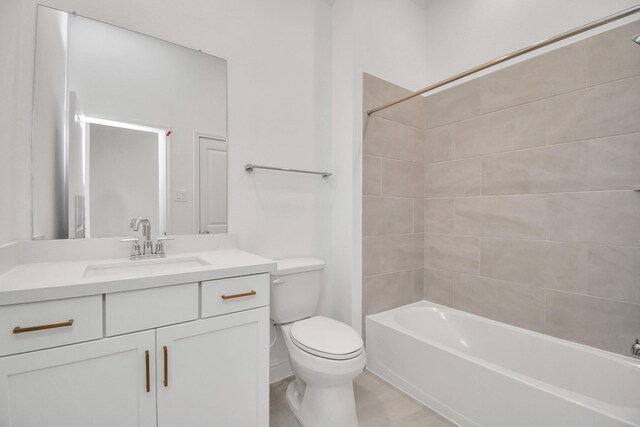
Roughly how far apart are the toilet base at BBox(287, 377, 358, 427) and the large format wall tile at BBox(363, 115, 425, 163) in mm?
1452

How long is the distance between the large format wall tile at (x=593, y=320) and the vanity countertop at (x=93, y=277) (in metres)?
1.67

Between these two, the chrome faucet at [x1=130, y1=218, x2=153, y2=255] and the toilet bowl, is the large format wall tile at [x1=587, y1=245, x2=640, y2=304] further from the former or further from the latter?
the chrome faucet at [x1=130, y1=218, x2=153, y2=255]

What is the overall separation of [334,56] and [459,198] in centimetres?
140

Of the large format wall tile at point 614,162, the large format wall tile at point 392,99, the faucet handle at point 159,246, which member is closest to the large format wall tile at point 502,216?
the large format wall tile at point 614,162

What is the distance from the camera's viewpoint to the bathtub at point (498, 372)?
116 centimetres

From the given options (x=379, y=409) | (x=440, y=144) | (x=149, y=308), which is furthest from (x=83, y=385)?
(x=440, y=144)

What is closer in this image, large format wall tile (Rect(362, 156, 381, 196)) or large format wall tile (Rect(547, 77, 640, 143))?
large format wall tile (Rect(547, 77, 640, 143))

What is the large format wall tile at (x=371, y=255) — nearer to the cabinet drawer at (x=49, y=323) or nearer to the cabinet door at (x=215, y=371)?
the cabinet door at (x=215, y=371)

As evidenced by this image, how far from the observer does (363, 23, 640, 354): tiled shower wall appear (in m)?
1.44

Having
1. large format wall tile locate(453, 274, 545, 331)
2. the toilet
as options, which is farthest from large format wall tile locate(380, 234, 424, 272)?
the toilet

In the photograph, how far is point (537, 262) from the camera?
1738 millimetres

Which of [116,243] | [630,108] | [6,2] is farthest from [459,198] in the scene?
[6,2]

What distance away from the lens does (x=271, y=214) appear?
6.08ft

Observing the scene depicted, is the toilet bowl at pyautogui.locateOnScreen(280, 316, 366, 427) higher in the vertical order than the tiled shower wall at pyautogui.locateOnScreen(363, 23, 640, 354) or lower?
lower
